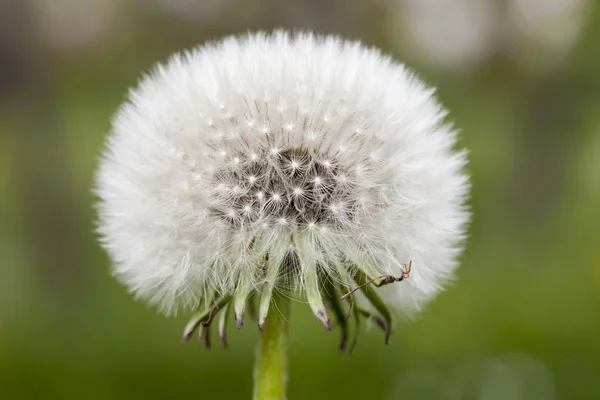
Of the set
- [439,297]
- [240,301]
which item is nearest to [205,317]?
[240,301]

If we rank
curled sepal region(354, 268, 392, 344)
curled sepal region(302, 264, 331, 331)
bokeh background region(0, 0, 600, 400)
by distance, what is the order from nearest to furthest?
1. curled sepal region(302, 264, 331, 331)
2. curled sepal region(354, 268, 392, 344)
3. bokeh background region(0, 0, 600, 400)

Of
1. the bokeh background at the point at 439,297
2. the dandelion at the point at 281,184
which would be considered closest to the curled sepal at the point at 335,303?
the dandelion at the point at 281,184

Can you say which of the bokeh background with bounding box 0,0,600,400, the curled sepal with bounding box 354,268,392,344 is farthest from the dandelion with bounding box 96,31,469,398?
the bokeh background with bounding box 0,0,600,400

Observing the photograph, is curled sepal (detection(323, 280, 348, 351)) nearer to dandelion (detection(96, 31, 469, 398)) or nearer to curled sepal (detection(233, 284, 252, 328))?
dandelion (detection(96, 31, 469, 398))

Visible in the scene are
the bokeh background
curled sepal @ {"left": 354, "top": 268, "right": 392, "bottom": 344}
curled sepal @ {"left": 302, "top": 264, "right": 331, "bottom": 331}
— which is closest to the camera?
curled sepal @ {"left": 302, "top": 264, "right": 331, "bottom": 331}

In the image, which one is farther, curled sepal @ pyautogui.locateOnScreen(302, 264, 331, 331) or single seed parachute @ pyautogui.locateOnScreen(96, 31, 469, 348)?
single seed parachute @ pyautogui.locateOnScreen(96, 31, 469, 348)

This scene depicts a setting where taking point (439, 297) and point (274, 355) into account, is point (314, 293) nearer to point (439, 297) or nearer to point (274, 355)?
point (274, 355)

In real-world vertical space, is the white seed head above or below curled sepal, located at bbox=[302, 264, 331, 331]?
above
